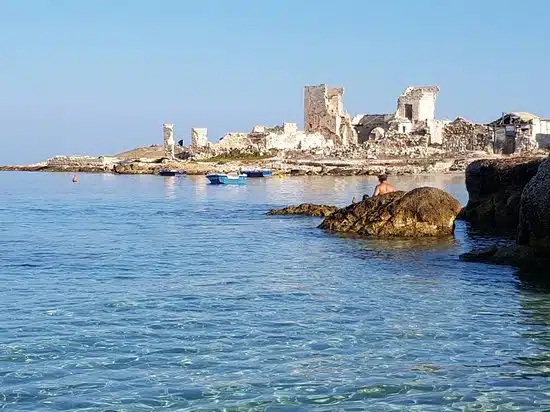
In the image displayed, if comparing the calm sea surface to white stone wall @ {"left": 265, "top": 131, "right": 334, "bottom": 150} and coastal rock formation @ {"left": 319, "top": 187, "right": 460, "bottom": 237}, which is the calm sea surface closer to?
coastal rock formation @ {"left": 319, "top": 187, "right": 460, "bottom": 237}

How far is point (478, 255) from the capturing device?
52.9ft

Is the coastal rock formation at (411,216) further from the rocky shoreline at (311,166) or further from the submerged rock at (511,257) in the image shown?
the rocky shoreline at (311,166)

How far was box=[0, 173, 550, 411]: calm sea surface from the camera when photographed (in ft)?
24.9

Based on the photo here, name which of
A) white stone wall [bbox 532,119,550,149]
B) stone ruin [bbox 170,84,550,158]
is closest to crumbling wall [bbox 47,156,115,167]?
stone ruin [bbox 170,84,550,158]

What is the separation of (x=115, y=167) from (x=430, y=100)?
34.4 meters

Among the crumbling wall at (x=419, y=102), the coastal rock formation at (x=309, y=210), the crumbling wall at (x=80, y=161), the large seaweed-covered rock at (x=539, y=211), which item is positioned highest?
the crumbling wall at (x=419, y=102)

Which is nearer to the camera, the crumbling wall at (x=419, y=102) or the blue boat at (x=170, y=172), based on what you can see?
the blue boat at (x=170, y=172)

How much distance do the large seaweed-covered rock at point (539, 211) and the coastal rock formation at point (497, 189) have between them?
729 cm

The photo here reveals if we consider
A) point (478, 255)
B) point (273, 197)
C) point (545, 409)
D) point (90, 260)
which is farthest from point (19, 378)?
point (273, 197)

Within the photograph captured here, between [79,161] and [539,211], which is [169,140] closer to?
[79,161]

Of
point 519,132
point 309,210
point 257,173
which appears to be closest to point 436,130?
point 519,132

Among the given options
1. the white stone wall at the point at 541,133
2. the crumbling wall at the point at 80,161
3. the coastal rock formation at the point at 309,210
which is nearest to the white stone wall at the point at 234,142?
the crumbling wall at the point at 80,161

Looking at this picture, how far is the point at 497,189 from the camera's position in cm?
2377

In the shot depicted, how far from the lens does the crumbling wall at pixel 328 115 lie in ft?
294
